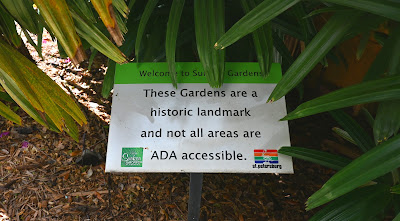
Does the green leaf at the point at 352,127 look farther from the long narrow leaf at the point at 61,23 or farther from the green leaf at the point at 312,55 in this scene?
the long narrow leaf at the point at 61,23

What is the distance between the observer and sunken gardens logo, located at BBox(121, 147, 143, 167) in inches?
27.8

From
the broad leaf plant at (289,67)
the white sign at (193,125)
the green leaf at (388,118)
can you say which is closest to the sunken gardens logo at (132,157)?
the white sign at (193,125)

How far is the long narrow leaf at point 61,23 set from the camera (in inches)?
21.6

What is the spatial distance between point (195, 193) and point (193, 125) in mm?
237

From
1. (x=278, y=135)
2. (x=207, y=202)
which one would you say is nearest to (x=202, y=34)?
(x=278, y=135)

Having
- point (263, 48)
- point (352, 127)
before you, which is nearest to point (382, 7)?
point (263, 48)

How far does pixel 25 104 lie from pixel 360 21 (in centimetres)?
65

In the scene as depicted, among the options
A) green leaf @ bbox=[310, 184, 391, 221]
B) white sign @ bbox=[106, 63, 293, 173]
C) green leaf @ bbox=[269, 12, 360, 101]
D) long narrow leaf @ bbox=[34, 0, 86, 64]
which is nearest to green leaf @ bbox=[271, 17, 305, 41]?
white sign @ bbox=[106, 63, 293, 173]

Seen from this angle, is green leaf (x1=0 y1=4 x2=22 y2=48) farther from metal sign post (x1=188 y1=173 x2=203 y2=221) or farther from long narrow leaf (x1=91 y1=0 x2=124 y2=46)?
metal sign post (x1=188 y1=173 x2=203 y2=221)

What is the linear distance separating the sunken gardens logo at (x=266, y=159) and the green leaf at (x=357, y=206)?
125 millimetres

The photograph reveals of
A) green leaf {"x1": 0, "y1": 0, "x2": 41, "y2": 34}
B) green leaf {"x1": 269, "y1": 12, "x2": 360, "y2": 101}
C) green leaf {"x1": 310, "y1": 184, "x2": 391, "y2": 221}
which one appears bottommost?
green leaf {"x1": 310, "y1": 184, "x2": 391, "y2": 221}

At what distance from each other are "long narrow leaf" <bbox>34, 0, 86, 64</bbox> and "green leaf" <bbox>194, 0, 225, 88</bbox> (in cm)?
23

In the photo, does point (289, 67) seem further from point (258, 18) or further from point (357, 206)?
point (357, 206)

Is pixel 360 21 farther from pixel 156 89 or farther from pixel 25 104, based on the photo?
pixel 25 104
